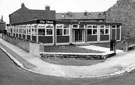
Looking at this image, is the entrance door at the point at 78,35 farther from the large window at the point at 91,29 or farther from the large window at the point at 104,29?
the large window at the point at 104,29

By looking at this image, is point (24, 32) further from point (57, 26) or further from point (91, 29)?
point (91, 29)

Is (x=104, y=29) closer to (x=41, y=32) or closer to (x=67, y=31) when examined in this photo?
(x=67, y=31)

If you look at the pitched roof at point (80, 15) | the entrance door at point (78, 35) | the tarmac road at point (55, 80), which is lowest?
the tarmac road at point (55, 80)

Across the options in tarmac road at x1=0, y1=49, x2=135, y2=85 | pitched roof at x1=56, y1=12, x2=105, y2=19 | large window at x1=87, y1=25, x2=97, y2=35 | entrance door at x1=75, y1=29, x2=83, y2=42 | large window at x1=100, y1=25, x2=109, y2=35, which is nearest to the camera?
tarmac road at x1=0, y1=49, x2=135, y2=85

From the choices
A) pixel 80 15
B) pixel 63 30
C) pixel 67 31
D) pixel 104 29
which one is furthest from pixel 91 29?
pixel 80 15

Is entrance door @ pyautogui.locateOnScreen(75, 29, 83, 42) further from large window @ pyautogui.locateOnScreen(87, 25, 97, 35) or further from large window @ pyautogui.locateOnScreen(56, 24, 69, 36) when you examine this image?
large window @ pyautogui.locateOnScreen(56, 24, 69, 36)

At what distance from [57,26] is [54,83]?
59.7 feet

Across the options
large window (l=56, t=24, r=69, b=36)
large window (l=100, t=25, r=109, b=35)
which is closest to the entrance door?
large window (l=56, t=24, r=69, b=36)

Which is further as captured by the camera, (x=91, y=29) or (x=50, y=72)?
(x=91, y=29)

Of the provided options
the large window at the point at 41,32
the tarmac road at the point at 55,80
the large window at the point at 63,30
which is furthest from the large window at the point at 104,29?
the tarmac road at the point at 55,80

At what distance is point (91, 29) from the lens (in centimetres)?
3078

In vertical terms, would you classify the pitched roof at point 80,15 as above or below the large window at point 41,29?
above

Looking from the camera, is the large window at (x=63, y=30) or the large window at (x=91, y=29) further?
the large window at (x=91, y=29)

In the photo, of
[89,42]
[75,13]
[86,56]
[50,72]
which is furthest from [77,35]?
[75,13]
